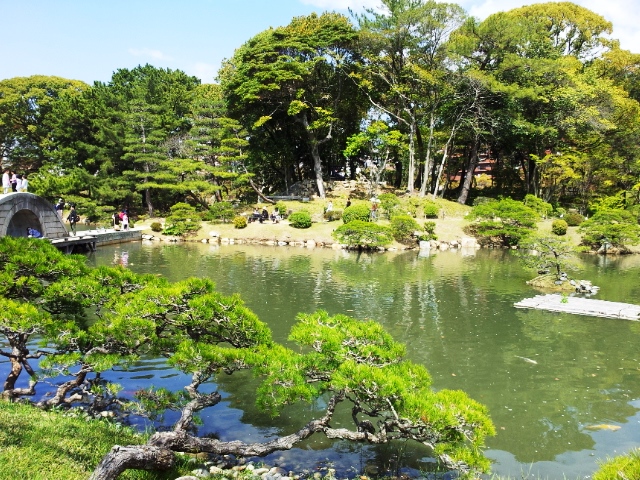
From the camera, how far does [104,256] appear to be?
2275 cm

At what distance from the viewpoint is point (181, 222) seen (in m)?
30.3

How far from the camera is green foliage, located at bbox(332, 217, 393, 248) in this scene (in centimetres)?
2616

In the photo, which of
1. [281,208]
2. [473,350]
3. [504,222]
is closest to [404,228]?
[504,222]

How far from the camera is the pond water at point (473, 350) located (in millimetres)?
6773

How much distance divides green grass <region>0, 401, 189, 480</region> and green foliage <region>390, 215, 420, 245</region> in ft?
75.5

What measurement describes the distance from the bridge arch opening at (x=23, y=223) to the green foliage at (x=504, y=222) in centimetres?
2420

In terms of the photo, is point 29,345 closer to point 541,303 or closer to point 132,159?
point 541,303

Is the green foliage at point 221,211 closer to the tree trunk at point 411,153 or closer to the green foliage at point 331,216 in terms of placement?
the green foliage at point 331,216

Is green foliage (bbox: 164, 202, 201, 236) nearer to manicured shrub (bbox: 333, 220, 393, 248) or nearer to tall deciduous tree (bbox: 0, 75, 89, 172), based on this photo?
manicured shrub (bbox: 333, 220, 393, 248)

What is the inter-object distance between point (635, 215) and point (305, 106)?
23491mm

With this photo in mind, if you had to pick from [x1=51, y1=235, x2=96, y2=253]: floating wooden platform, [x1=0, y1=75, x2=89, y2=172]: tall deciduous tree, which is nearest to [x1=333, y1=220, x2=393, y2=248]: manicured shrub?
[x1=51, y1=235, x2=96, y2=253]: floating wooden platform

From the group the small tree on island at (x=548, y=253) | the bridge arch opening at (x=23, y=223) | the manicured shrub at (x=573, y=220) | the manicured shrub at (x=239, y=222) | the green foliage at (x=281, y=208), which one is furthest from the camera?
the green foliage at (x=281, y=208)

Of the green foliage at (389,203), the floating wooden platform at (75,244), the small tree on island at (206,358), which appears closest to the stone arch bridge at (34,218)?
the floating wooden platform at (75,244)

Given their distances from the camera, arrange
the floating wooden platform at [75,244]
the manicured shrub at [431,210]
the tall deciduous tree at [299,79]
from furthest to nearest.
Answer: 1. the tall deciduous tree at [299,79]
2. the manicured shrub at [431,210]
3. the floating wooden platform at [75,244]
